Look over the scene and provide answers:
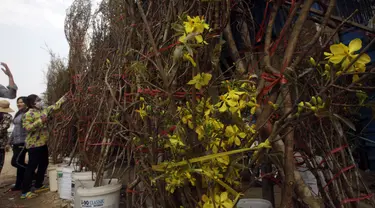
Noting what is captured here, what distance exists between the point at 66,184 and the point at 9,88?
1661 mm

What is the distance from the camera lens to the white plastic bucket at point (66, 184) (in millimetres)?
2894

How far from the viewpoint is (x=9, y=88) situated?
11.4ft

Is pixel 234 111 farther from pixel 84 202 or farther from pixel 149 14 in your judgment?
pixel 84 202

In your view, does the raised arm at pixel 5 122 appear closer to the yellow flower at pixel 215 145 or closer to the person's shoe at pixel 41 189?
the person's shoe at pixel 41 189

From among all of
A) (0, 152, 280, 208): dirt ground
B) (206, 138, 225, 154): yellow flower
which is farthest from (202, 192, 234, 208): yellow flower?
(0, 152, 280, 208): dirt ground

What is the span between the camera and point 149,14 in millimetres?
1681

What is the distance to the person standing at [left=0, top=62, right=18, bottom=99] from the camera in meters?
3.36

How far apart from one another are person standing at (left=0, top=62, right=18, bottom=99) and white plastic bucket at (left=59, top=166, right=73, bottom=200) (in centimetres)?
138

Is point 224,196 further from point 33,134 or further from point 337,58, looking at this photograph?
point 33,134

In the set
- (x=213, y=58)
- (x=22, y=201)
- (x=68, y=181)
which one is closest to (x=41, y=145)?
(x=22, y=201)

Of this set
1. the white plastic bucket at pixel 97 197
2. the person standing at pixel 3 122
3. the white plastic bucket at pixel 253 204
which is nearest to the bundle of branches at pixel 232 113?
the white plastic bucket at pixel 253 204

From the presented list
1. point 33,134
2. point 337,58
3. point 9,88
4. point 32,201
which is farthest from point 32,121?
point 337,58

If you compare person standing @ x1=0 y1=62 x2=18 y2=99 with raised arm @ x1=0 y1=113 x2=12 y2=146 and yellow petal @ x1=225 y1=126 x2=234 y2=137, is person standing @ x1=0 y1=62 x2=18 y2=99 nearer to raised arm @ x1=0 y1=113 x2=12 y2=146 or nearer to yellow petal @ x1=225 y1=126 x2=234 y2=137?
raised arm @ x1=0 y1=113 x2=12 y2=146

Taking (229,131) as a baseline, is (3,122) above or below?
above
